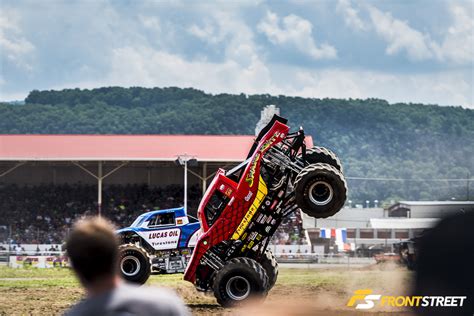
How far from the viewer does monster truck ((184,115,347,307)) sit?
19859 millimetres

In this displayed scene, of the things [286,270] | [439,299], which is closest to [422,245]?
[439,299]

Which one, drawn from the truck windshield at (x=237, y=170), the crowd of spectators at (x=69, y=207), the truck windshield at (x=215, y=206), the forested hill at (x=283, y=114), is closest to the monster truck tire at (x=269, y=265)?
the truck windshield at (x=215, y=206)

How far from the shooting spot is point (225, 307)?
20.0 metres

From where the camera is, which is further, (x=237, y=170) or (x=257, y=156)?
(x=237, y=170)

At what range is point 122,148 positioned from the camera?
46344 mm

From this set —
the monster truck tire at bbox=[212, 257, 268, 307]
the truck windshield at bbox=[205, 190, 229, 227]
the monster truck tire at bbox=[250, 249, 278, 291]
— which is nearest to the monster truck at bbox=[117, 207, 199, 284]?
the monster truck tire at bbox=[250, 249, 278, 291]

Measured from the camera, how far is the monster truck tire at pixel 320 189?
19734 mm

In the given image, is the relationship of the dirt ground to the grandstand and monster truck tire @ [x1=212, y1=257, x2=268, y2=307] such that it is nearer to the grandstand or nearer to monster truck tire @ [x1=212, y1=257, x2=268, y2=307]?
monster truck tire @ [x1=212, y1=257, x2=268, y2=307]

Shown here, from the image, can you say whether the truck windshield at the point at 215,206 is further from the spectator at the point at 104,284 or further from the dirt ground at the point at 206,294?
the spectator at the point at 104,284

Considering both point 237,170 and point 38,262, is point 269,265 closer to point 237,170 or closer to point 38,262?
point 237,170

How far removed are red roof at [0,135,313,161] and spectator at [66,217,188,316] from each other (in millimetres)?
37009

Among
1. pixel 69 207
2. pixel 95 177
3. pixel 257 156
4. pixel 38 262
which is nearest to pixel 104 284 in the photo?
pixel 257 156

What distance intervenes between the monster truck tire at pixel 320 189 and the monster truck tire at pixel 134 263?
4564 mm

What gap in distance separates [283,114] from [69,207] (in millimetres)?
47519
